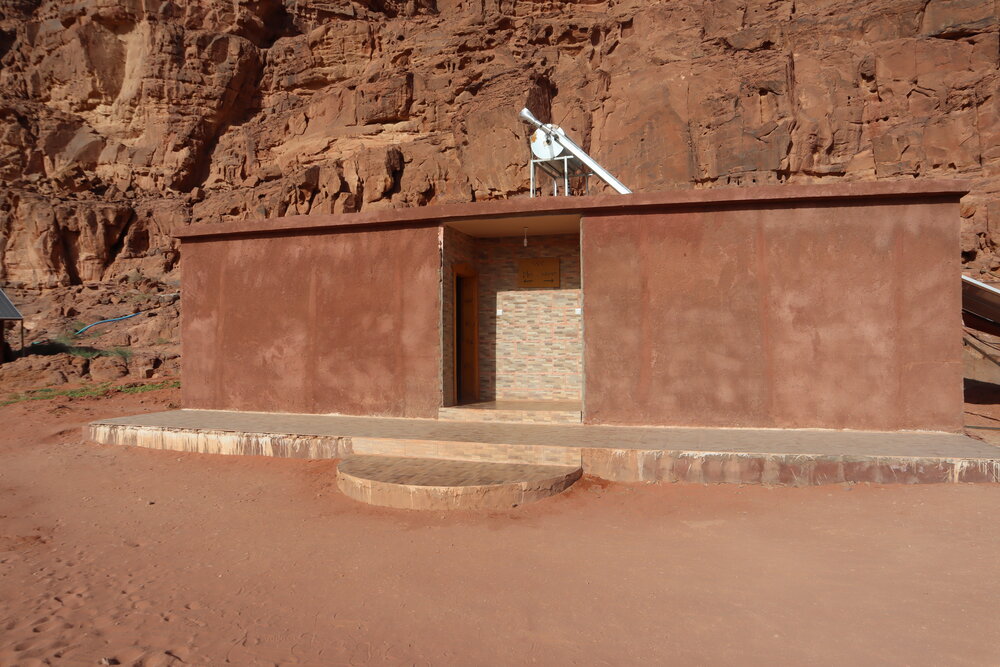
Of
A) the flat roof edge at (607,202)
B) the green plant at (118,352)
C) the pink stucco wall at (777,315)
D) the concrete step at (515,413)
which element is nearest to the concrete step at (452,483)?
the concrete step at (515,413)

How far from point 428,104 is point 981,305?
22.3 metres

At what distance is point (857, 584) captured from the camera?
377cm

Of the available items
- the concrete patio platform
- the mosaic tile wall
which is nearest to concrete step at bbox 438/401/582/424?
the concrete patio platform

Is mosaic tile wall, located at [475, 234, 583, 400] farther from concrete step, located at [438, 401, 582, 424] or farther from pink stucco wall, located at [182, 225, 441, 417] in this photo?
pink stucco wall, located at [182, 225, 441, 417]

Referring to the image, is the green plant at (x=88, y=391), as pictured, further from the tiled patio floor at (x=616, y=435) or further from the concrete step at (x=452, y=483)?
the concrete step at (x=452, y=483)

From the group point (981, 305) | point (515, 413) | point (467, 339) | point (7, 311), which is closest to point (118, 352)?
point (7, 311)

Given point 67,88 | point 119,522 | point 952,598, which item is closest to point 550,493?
point 952,598

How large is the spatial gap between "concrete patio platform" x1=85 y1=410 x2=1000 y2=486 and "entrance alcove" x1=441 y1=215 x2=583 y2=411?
68.4 inches

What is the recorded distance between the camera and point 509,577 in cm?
407

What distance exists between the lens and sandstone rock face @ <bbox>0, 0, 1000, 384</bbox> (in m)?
18.2

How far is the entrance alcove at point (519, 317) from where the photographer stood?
30.8 ft

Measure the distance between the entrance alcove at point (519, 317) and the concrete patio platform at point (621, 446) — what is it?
1736 mm

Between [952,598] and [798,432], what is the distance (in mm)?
3571

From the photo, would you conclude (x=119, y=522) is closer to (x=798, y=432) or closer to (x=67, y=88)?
(x=798, y=432)
